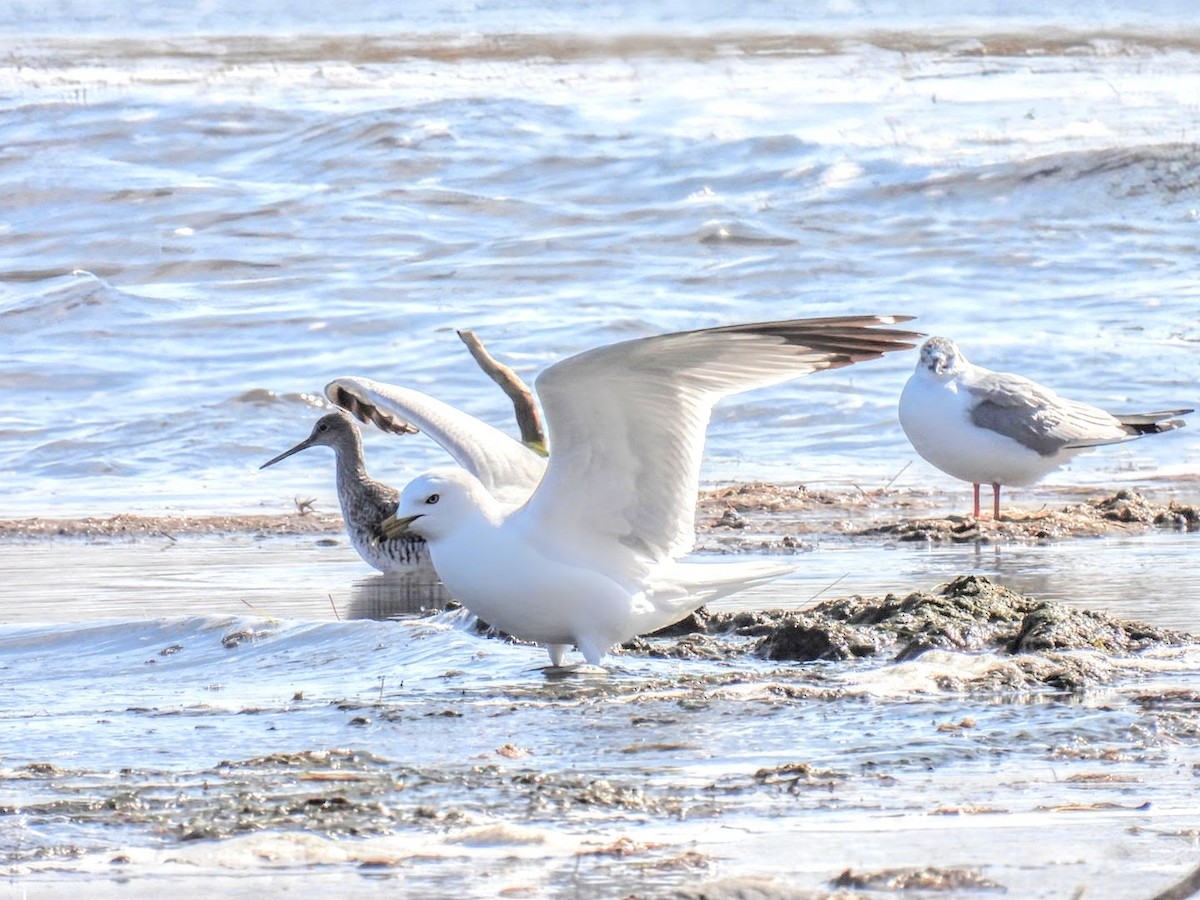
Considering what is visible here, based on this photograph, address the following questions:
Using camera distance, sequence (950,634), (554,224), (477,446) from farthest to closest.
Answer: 1. (554,224)
2. (477,446)
3. (950,634)

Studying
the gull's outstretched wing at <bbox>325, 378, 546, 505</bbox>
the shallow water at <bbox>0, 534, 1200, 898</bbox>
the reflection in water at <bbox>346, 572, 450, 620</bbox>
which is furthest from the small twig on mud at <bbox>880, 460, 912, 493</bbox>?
the gull's outstretched wing at <bbox>325, 378, 546, 505</bbox>

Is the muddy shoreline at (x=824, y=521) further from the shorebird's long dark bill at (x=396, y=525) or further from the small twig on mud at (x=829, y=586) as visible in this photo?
the shorebird's long dark bill at (x=396, y=525)

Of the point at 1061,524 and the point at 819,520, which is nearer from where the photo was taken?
the point at 1061,524

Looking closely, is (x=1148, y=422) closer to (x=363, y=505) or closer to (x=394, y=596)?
(x=363, y=505)

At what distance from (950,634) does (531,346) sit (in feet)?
32.7

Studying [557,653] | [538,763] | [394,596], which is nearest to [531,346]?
[394,596]

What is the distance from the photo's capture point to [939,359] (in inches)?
448

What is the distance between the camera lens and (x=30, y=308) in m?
18.2

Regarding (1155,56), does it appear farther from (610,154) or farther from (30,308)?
(30,308)

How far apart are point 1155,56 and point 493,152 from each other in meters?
13.4

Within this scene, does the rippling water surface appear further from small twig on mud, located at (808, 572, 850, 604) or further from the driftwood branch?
the driftwood branch

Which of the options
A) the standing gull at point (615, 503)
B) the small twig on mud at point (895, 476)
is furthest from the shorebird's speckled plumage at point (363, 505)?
the small twig on mud at point (895, 476)

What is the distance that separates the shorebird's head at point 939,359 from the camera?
37.3 ft

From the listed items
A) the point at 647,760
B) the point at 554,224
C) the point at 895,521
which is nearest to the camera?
the point at 647,760
